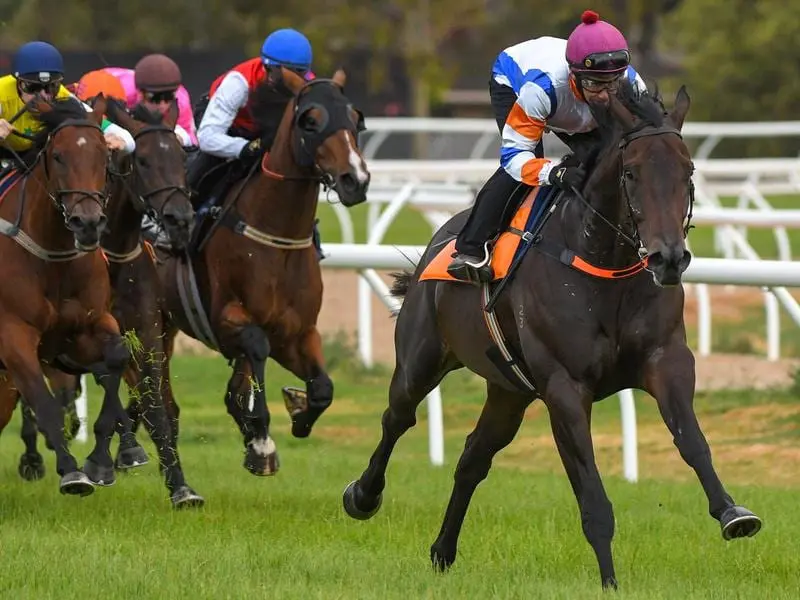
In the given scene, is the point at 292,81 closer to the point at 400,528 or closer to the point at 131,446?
the point at 131,446

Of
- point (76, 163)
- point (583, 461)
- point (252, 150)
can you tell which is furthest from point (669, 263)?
point (252, 150)

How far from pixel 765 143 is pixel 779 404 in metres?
21.2

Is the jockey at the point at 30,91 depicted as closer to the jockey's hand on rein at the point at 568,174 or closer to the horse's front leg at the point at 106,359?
the horse's front leg at the point at 106,359

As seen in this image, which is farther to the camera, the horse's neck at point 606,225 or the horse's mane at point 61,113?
the horse's mane at point 61,113

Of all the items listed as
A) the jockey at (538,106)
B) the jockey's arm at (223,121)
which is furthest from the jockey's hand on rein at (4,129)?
the jockey at (538,106)

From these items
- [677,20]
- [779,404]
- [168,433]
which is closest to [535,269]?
[168,433]

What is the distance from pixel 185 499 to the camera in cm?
780

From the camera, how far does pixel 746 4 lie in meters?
34.8

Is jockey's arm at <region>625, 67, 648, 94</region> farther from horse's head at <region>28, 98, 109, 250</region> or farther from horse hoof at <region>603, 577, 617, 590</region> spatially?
horse's head at <region>28, 98, 109, 250</region>

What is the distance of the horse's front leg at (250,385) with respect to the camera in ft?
27.0

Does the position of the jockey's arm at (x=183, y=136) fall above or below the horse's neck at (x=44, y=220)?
above

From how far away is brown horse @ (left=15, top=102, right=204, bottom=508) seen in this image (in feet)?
25.6

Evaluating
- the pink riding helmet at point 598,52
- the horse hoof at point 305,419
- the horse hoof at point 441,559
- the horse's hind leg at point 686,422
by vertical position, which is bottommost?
the horse hoof at point 305,419

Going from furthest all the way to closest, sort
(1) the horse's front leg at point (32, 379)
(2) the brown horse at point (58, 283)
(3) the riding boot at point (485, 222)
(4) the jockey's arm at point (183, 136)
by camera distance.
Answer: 1. (4) the jockey's arm at point (183, 136)
2. (2) the brown horse at point (58, 283)
3. (1) the horse's front leg at point (32, 379)
4. (3) the riding boot at point (485, 222)
